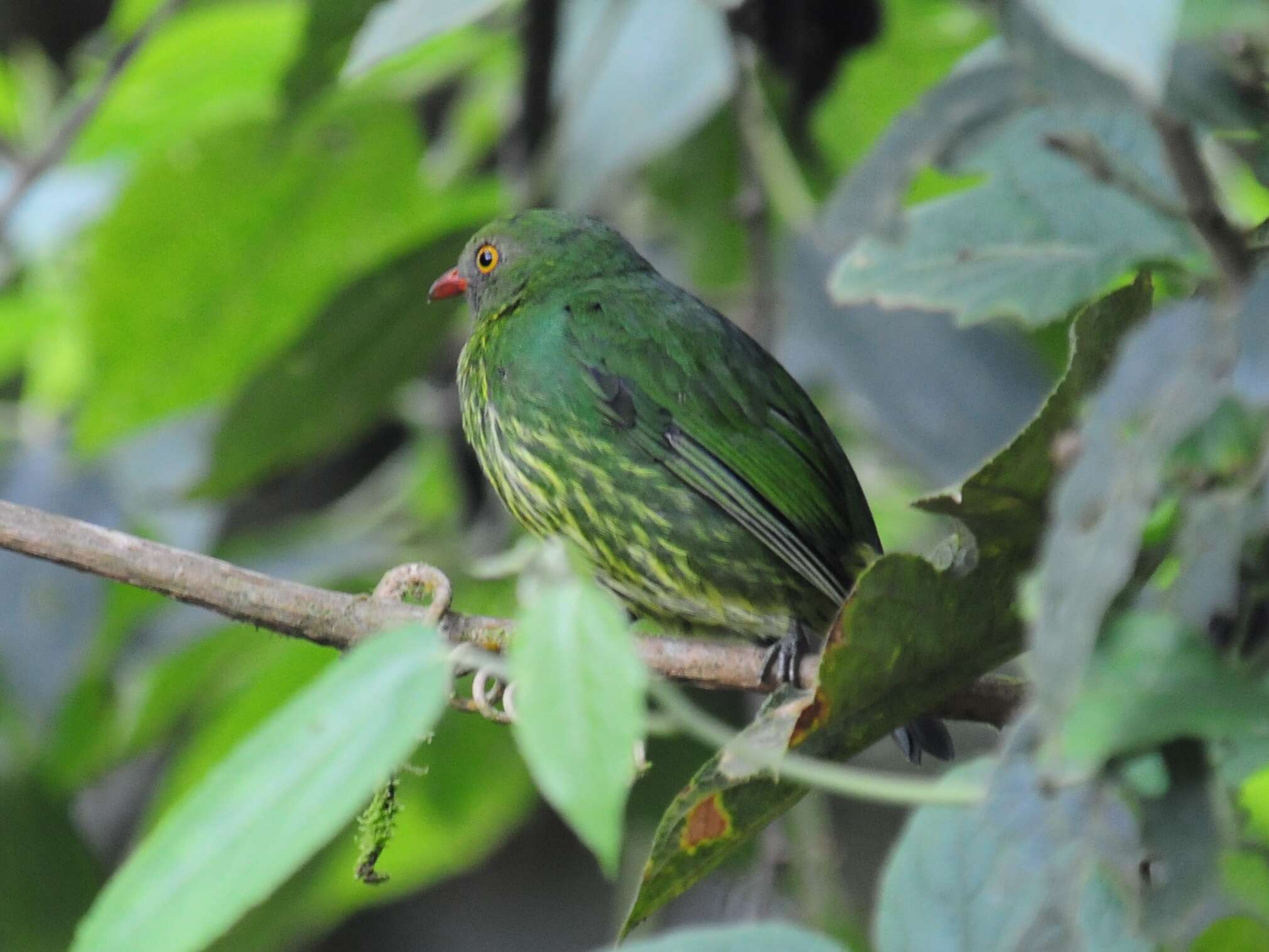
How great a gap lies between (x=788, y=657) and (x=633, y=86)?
138 centimetres

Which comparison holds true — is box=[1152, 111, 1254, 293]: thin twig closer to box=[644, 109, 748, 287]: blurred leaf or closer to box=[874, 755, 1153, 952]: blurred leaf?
box=[874, 755, 1153, 952]: blurred leaf

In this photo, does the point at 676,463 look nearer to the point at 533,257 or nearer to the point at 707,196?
the point at 533,257

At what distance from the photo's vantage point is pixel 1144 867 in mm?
1380

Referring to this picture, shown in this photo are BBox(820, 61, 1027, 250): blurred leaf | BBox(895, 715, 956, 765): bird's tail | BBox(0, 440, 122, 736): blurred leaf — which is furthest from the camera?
BBox(0, 440, 122, 736): blurred leaf

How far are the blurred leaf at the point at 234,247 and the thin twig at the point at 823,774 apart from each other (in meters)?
2.19

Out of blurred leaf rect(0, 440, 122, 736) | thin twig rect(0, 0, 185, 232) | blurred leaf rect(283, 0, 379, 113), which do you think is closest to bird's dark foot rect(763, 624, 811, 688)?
blurred leaf rect(283, 0, 379, 113)

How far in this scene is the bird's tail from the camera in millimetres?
2529

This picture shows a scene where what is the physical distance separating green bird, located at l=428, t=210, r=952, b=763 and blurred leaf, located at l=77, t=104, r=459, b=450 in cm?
62

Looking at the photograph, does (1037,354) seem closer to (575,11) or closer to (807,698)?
(575,11)

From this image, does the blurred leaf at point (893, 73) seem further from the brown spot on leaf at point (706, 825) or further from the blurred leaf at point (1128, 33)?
the blurred leaf at point (1128, 33)

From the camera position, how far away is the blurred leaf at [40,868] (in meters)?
3.34

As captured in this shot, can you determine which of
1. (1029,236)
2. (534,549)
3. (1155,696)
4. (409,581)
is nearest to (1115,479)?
(1155,696)

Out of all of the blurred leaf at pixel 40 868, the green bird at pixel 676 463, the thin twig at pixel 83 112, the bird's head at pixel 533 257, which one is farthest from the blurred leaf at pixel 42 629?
the bird's head at pixel 533 257

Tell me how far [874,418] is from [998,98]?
1.92 m
